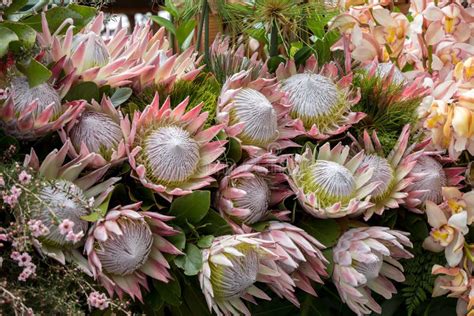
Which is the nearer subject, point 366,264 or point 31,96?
point 31,96

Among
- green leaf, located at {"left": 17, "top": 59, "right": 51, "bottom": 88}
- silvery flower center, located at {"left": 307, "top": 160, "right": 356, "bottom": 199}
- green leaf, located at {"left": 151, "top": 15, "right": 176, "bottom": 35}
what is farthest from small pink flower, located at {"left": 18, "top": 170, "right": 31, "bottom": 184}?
green leaf, located at {"left": 151, "top": 15, "right": 176, "bottom": 35}

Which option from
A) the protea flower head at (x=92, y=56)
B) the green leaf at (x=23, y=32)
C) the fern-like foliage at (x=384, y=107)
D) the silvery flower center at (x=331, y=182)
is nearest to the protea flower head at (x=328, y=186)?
the silvery flower center at (x=331, y=182)

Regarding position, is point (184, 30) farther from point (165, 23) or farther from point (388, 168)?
point (388, 168)

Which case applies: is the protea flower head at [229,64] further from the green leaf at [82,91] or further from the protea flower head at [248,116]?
the green leaf at [82,91]

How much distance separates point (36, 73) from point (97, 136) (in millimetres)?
87

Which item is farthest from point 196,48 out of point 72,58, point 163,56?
point 72,58

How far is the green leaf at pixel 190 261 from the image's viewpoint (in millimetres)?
696

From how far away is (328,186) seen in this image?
79cm

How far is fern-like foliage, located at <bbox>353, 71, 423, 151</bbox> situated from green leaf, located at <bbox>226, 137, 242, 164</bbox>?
0.20 metres

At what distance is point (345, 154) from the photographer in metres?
0.83

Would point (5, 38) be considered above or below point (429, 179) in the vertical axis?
above

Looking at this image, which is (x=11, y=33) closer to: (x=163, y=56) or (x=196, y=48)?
(x=163, y=56)

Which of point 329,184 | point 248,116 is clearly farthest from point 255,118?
point 329,184

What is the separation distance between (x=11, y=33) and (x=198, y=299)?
33 centimetres
